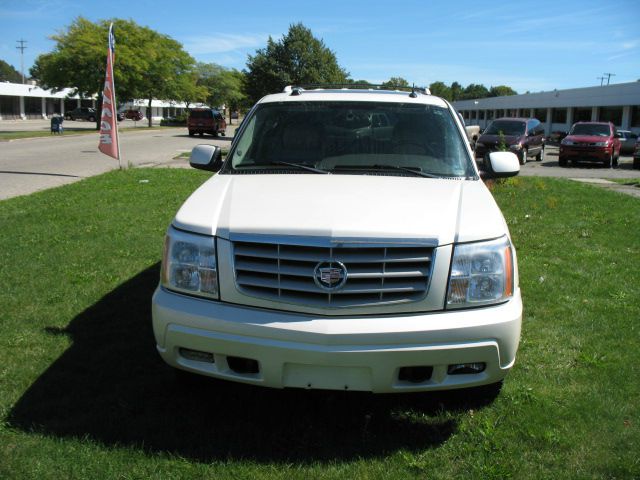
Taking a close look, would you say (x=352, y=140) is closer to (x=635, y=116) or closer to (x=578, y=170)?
(x=578, y=170)

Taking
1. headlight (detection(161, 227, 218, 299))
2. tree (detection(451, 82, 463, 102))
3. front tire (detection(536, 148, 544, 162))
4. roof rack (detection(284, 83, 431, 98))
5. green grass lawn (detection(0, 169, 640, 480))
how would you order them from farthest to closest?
1. tree (detection(451, 82, 463, 102))
2. front tire (detection(536, 148, 544, 162))
3. roof rack (detection(284, 83, 431, 98))
4. headlight (detection(161, 227, 218, 299))
5. green grass lawn (detection(0, 169, 640, 480))

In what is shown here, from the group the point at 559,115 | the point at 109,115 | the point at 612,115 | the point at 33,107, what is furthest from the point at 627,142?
the point at 33,107

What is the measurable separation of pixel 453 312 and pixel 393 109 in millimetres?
2177

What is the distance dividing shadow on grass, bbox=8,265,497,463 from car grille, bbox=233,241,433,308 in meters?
0.81

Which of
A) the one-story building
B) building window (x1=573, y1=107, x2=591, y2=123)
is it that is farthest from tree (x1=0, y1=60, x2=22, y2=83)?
building window (x1=573, y1=107, x2=591, y2=123)

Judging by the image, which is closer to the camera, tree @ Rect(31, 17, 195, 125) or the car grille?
the car grille

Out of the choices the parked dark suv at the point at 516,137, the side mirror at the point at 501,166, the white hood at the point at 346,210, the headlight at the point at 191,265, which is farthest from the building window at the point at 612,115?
the headlight at the point at 191,265

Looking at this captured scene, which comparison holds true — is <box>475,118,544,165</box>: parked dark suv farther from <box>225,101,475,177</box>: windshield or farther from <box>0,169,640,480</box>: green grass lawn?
<box>225,101,475,177</box>: windshield

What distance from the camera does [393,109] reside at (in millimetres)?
4766

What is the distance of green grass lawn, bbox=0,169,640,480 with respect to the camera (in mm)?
3078

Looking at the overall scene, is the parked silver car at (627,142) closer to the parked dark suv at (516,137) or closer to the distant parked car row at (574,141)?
the distant parked car row at (574,141)

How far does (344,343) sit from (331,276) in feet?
1.09

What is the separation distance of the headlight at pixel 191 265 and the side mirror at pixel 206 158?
61.8 inches

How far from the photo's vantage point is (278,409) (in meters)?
3.67
